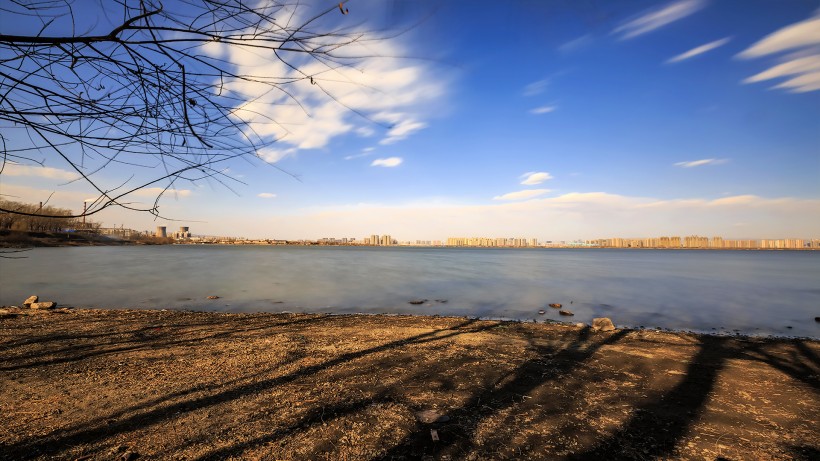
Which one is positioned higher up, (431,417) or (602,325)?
(431,417)

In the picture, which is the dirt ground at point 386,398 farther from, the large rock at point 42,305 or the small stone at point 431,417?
the large rock at point 42,305

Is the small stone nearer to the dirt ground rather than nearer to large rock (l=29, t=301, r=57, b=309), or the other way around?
the dirt ground

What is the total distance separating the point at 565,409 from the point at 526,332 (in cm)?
531

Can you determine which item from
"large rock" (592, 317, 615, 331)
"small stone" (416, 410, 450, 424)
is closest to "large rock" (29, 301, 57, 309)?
"small stone" (416, 410, 450, 424)

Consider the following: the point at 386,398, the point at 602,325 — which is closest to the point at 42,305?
the point at 386,398

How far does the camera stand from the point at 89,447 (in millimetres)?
3412

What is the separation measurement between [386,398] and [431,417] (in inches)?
30.0

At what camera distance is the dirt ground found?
12.0ft

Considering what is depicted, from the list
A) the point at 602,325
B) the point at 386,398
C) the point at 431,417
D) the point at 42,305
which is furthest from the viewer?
the point at 42,305

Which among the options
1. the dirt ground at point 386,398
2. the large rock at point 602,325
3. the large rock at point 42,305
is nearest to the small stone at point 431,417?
the dirt ground at point 386,398

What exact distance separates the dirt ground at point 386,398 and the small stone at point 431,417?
3 centimetres

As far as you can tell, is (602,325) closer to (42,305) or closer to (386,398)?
(386,398)

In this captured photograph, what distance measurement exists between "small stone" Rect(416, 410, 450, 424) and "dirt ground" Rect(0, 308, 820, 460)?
3 cm

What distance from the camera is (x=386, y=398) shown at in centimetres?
477
